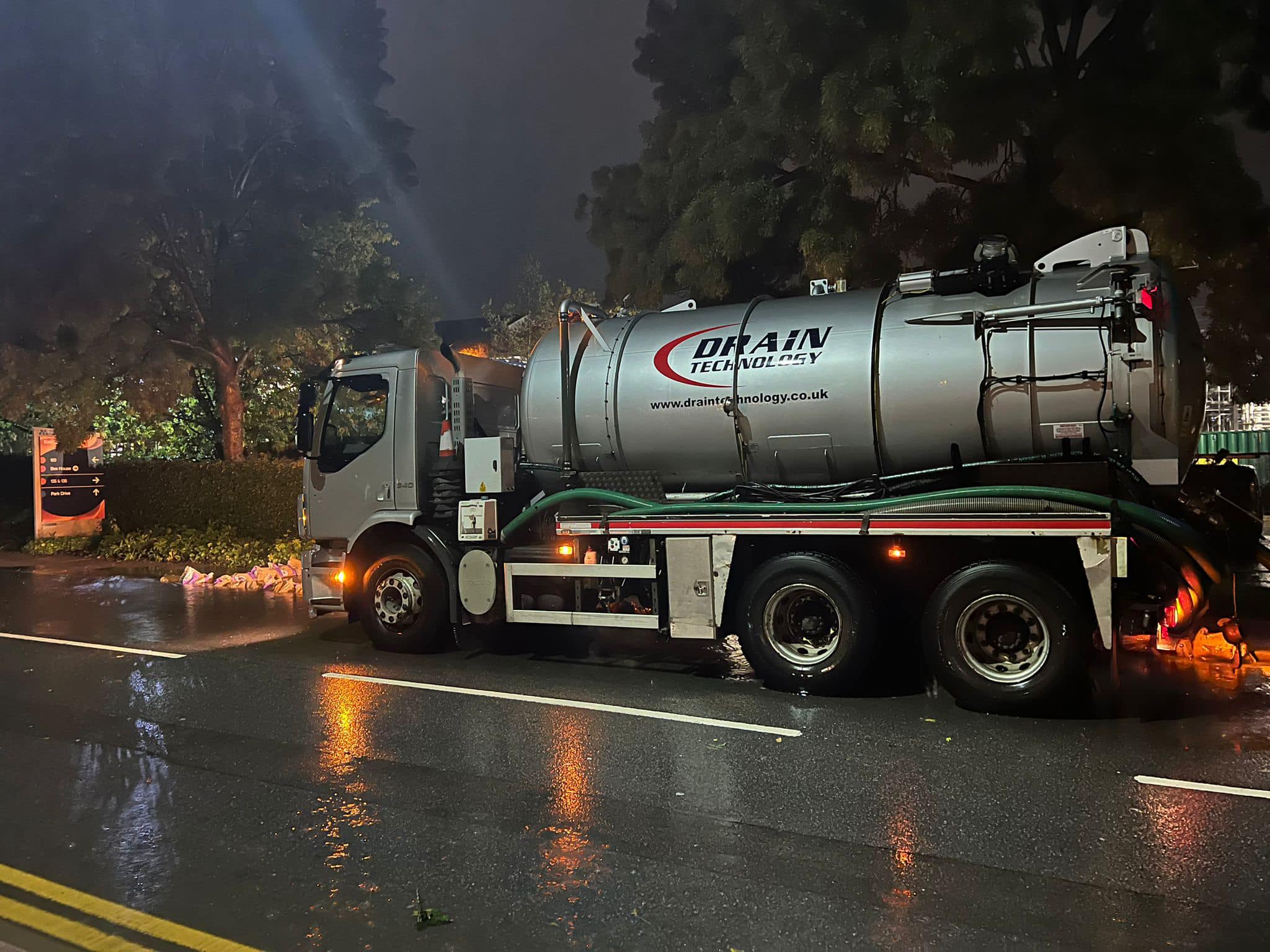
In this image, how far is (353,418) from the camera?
32.3 feet

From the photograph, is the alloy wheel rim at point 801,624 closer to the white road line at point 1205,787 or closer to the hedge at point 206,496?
the white road line at point 1205,787

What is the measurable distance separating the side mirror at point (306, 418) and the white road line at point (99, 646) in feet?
7.94

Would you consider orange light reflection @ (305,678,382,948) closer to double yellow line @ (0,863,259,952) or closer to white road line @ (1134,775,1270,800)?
A: double yellow line @ (0,863,259,952)

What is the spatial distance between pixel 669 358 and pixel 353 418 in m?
3.57

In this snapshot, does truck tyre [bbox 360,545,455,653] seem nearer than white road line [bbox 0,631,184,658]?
Yes

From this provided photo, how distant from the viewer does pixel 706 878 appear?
4281 millimetres

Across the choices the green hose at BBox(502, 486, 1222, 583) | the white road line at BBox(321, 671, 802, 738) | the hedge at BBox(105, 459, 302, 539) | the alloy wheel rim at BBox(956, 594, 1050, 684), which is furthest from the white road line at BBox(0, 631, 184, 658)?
the hedge at BBox(105, 459, 302, 539)

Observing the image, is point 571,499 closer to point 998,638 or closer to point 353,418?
point 353,418

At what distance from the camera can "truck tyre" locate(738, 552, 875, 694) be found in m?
7.16

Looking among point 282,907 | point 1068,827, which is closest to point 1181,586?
point 1068,827

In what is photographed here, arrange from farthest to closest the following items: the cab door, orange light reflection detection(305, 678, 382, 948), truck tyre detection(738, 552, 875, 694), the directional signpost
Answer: the directional signpost → the cab door → truck tyre detection(738, 552, 875, 694) → orange light reflection detection(305, 678, 382, 948)

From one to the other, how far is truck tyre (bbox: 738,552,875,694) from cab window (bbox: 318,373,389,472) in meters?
4.29

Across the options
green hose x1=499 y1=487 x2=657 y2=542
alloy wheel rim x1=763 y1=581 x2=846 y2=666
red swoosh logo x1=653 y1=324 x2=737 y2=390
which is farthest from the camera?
green hose x1=499 y1=487 x2=657 y2=542

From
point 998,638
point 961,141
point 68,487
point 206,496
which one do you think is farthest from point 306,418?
point 68,487
